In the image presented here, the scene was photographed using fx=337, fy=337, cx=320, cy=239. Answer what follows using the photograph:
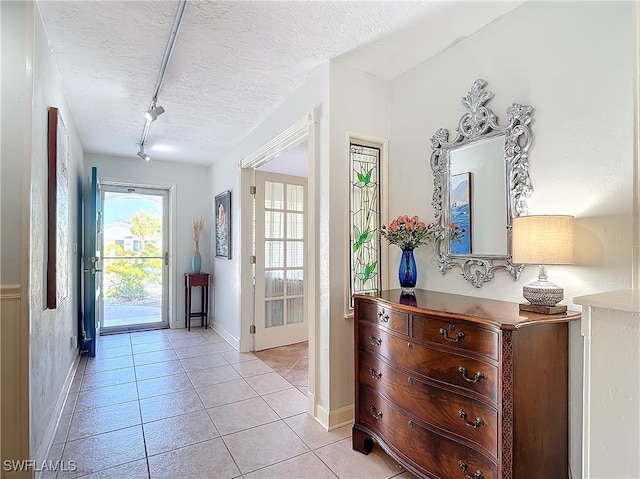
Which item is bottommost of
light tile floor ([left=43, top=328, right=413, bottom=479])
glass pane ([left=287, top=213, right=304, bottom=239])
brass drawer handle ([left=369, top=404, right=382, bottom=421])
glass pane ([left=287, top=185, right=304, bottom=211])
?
light tile floor ([left=43, top=328, right=413, bottom=479])

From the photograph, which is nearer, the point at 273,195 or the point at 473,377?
the point at 473,377

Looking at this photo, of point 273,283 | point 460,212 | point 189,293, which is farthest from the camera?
point 189,293

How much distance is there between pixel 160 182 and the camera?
16.5 ft

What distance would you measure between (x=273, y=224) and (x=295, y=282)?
793 mm

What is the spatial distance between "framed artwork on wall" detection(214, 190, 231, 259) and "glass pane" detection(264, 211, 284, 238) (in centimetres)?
57

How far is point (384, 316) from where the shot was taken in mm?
1892

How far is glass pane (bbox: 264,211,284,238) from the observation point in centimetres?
412

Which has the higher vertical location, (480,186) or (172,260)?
(480,186)

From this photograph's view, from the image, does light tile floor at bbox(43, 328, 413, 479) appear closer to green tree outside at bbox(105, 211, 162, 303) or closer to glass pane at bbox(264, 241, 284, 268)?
glass pane at bbox(264, 241, 284, 268)

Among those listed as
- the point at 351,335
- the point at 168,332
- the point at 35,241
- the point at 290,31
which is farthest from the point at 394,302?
the point at 168,332

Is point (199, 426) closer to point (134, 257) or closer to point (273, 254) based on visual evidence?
point (273, 254)

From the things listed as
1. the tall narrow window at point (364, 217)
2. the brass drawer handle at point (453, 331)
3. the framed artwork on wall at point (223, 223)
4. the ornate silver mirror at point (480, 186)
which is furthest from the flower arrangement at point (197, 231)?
the brass drawer handle at point (453, 331)

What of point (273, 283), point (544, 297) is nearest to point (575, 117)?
point (544, 297)

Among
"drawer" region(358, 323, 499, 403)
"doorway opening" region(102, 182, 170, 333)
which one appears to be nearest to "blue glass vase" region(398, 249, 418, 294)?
"drawer" region(358, 323, 499, 403)
